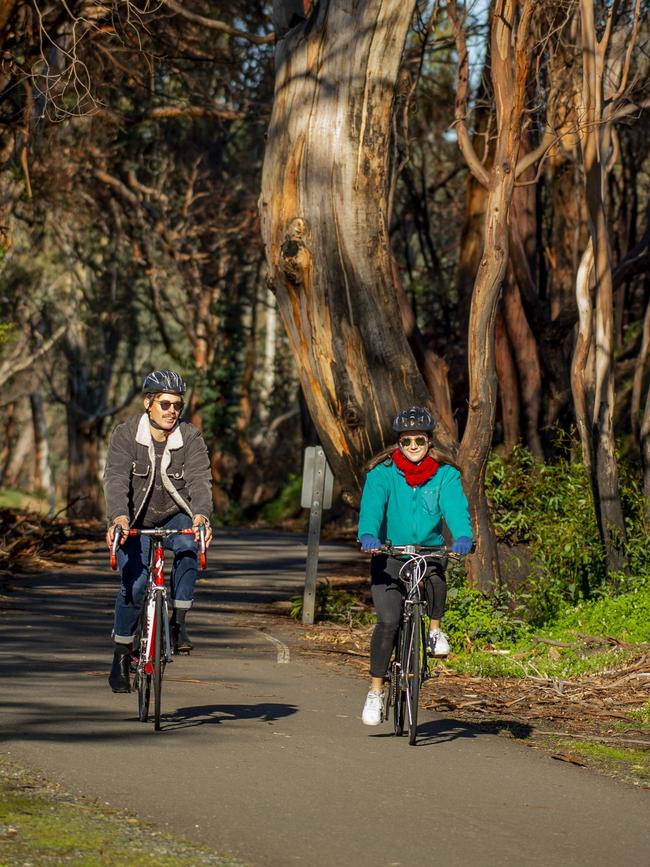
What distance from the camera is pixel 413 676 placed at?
8375 mm

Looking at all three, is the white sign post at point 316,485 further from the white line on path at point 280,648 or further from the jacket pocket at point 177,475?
the jacket pocket at point 177,475

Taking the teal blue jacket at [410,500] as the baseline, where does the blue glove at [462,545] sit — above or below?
below

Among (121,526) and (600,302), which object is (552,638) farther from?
(121,526)

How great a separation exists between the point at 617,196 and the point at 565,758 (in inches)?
955

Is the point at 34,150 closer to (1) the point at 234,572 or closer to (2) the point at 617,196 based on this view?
(1) the point at 234,572

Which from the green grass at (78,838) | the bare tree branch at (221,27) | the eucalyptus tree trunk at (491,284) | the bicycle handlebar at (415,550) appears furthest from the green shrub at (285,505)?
the green grass at (78,838)

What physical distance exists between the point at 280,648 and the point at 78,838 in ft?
23.6

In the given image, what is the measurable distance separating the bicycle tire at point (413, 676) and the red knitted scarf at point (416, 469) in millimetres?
752

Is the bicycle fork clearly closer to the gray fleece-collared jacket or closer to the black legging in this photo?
the gray fleece-collared jacket

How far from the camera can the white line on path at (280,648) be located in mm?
12375

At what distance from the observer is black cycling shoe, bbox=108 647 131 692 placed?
9203 mm

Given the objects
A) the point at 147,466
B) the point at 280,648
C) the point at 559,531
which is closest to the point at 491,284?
the point at 559,531

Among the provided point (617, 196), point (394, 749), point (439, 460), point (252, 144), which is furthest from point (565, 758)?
point (252, 144)

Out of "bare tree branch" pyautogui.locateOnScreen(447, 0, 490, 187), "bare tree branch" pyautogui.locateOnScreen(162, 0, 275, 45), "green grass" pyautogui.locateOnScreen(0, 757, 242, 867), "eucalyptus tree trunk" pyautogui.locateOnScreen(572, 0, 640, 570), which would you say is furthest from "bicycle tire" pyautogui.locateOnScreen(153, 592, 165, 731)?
"bare tree branch" pyautogui.locateOnScreen(162, 0, 275, 45)
